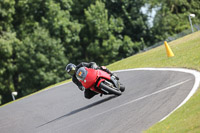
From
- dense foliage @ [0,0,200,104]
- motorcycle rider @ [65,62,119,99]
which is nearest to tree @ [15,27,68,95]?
dense foliage @ [0,0,200,104]

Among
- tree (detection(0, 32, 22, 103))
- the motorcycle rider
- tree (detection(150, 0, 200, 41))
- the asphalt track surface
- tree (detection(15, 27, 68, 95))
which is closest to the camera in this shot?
the asphalt track surface

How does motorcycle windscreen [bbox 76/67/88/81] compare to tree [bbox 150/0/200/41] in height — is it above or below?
above

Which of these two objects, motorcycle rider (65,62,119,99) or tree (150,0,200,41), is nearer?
motorcycle rider (65,62,119,99)

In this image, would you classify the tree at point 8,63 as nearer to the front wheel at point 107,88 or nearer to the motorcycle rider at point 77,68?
the motorcycle rider at point 77,68

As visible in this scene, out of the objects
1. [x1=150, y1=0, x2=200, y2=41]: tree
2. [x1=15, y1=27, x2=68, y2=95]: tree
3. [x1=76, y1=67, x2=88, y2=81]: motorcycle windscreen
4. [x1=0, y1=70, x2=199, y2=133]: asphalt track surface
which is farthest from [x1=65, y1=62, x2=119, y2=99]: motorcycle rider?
[x1=150, y1=0, x2=200, y2=41]: tree

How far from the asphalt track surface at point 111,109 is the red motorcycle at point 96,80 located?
19.6 inches

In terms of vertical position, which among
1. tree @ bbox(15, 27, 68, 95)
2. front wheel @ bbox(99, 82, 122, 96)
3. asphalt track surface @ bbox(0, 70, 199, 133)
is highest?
front wheel @ bbox(99, 82, 122, 96)

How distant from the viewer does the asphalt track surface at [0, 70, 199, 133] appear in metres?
8.67

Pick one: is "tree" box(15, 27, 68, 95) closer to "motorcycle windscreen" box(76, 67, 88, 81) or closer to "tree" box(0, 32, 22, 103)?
"tree" box(0, 32, 22, 103)

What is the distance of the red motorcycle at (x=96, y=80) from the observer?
11.1 meters

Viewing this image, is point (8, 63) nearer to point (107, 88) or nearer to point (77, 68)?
point (77, 68)

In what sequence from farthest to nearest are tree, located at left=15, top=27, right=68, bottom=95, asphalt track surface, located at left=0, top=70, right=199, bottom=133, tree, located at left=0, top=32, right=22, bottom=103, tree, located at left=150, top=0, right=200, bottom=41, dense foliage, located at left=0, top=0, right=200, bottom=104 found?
tree, located at left=150, top=0, right=200, bottom=41 < dense foliage, located at left=0, top=0, right=200, bottom=104 < tree, located at left=15, top=27, right=68, bottom=95 < tree, located at left=0, top=32, right=22, bottom=103 < asphalt track surface, located at left=0, top=70, right=199, bottom=133

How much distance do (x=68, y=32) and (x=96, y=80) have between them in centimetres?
3372

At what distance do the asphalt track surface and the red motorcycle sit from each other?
498 millimetres
